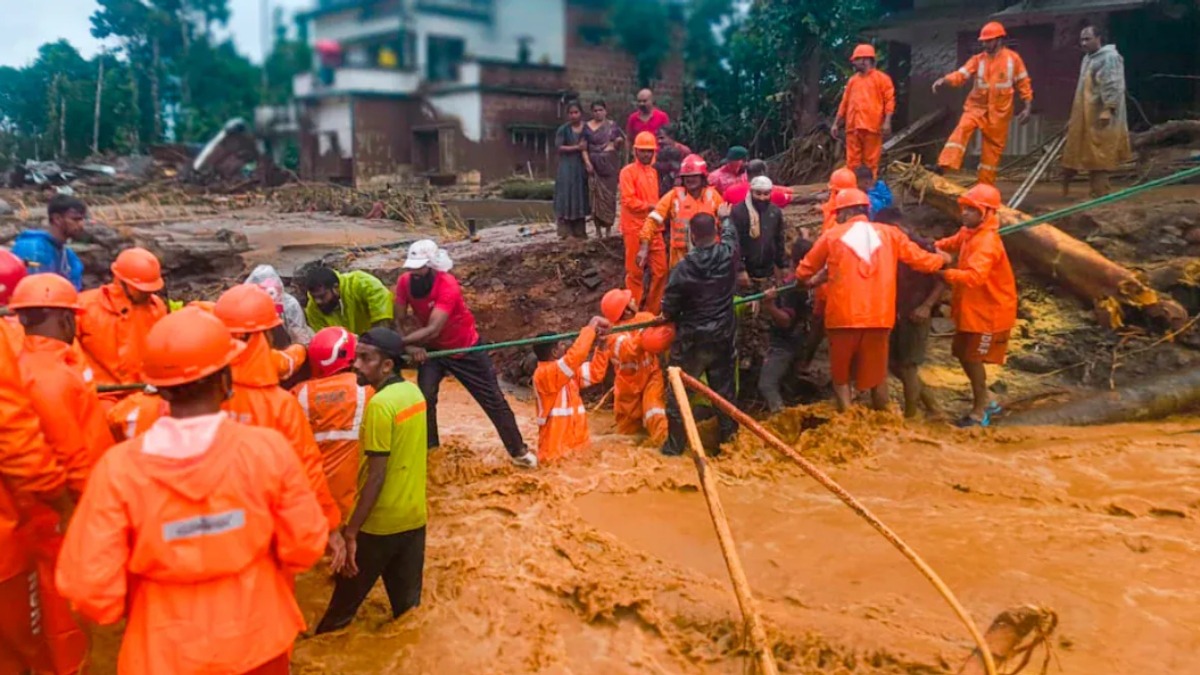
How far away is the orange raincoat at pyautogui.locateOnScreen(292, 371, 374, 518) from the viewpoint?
158 inches

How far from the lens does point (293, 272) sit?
10.5 meters

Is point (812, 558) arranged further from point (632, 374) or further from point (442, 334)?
point (442, 334)

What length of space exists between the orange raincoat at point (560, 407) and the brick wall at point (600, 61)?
176 cm

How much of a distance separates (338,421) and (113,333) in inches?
62.6

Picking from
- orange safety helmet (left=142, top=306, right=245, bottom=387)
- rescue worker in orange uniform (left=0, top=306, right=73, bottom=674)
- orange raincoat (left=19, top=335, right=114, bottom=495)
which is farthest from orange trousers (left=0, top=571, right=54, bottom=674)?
orange safety helmet (left=142, top=306, right=245, bottom=387)

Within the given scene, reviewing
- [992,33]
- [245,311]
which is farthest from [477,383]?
[992,33]

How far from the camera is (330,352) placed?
4016mm

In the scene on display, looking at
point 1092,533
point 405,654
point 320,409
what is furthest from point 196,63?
point 1092,533

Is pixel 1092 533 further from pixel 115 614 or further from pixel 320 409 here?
pixel 115 614

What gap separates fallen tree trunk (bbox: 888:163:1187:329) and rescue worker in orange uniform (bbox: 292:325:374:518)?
5.79m

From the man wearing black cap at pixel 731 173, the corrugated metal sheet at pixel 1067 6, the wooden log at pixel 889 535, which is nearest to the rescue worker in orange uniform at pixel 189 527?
the wooden log at pixel 889 535

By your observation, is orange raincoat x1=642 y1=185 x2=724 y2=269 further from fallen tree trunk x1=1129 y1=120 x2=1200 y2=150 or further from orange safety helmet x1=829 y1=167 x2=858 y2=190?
fallen tree trunk x1=1129 y1=120 x2=1200 y2=150

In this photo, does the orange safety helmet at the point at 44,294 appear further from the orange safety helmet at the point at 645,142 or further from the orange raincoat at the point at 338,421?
the orange safety helmet at the point at 645,142

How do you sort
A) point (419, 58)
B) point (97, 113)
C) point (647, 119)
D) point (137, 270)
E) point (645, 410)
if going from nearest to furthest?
point (419, 58)
point (97, 113)
point (137, 270)
point (645, 410)
point (647, 119)
